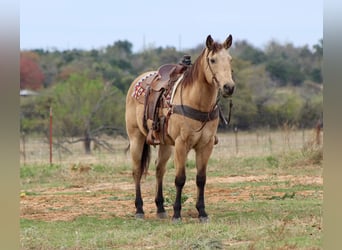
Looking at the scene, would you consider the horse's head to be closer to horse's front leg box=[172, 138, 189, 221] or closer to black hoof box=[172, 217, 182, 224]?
horse's front leg box=[172, 138, 189, 221]

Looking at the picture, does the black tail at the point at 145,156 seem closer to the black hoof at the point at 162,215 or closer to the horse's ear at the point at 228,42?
the black hoof at the point at 162,215

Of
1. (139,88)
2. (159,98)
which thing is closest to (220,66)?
(159,98)

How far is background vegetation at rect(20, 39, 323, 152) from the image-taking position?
2819 cm

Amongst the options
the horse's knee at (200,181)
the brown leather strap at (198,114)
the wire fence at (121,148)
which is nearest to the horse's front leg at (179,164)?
the horse's knee at (200,181)

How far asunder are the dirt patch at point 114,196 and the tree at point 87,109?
1283 cm

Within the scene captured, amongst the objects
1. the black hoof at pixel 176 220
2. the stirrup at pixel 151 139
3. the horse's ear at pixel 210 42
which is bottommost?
the black hoof at pixel 176 220

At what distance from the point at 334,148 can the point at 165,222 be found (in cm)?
695

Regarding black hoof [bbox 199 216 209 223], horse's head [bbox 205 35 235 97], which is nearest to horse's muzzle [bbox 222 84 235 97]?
horse's head [bbox 205 35 235 97]

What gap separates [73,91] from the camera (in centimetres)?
2958

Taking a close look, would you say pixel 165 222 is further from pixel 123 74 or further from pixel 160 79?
pixel 123 74

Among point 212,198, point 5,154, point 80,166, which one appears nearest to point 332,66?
point 5,154

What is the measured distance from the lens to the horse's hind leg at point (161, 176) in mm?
9133

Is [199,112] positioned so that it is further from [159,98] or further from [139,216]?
[139,216]

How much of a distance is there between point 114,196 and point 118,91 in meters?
19.5
